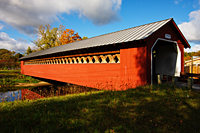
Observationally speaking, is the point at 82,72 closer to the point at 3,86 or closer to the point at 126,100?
the point at 126,100

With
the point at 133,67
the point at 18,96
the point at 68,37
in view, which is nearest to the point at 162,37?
the point at 133,67

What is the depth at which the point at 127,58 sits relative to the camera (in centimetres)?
666

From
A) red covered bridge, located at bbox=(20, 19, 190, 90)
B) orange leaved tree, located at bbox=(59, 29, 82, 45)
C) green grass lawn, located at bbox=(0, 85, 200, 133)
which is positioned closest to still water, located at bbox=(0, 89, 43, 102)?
green grass lawn, located at bbox=(0, 85, 200, 133)

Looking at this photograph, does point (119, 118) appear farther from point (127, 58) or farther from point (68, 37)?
point (68, 37)

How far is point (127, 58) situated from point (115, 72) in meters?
1.09

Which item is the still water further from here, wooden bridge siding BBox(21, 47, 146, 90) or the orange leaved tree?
the orange leaved tree

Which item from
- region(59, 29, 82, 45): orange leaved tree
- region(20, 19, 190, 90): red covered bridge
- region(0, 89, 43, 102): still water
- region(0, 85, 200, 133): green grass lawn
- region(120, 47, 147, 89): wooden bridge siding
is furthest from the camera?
region(59, 29, 82, 45): orange leaved tree

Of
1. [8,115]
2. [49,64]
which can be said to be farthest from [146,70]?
[49,64]

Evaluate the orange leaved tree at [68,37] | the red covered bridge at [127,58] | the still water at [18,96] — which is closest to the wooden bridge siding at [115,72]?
the red covered bridge at [127,58]

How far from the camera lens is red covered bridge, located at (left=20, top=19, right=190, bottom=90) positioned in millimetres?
6293

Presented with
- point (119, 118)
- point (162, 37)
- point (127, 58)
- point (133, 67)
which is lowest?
point (119, 118)

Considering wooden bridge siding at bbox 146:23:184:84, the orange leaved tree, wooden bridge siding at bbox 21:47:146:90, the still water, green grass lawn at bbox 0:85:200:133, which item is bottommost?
the still water

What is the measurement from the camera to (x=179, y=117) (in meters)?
3.08

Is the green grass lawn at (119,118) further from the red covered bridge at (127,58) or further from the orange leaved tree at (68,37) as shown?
the orange leaved tree at (68,37)
